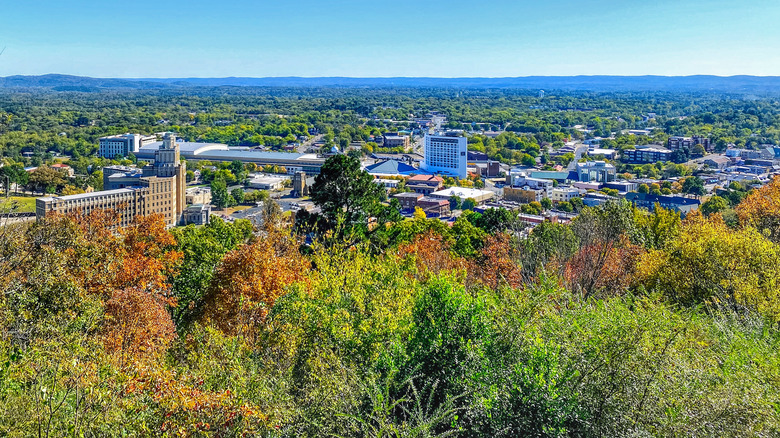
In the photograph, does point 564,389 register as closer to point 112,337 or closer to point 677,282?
point 112,337

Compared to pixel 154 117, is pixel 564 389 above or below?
below

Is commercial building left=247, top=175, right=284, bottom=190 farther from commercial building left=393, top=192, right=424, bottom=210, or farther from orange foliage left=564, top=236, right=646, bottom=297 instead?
orange foliage left=564, top=236, right=646, bottom=297

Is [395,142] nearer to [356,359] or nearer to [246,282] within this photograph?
[246,282]

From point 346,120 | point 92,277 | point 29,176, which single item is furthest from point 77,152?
point 92,277

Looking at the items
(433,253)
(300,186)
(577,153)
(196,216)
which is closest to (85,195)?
(196,216)

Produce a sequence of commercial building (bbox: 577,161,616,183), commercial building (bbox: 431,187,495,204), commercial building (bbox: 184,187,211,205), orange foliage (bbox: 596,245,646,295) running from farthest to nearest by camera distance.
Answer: commercial building (bbox: 577,161,616,183) < commercial building (bbox: 431,187,495,204) < commercial building (bbox: 184,187,211,205) < orange foliage (bbox: 596,245,646,295)

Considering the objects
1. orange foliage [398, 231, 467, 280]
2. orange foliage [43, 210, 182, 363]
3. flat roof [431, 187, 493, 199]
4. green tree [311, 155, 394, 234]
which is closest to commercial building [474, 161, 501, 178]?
flat roof [431, 187, 493, 199]
